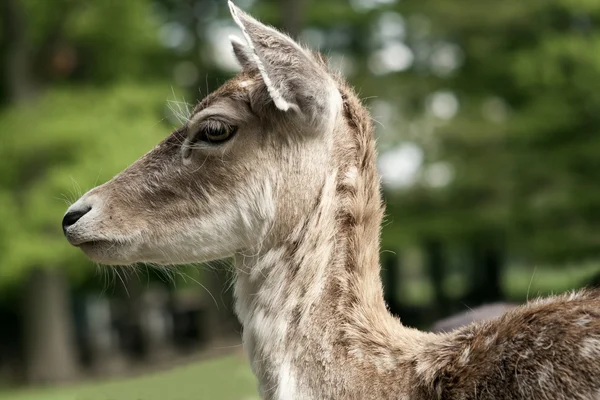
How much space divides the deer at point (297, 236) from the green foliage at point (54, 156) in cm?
950

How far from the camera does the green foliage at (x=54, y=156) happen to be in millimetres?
13117

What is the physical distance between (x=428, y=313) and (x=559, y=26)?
7494 millimetres

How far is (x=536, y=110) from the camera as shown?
49.6 ft

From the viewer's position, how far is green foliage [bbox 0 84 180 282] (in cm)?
1312

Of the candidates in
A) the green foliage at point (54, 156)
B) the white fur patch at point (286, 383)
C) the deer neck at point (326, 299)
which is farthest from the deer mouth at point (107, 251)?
the green foliage at point (54, 156)

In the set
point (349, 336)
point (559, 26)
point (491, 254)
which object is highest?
point (349, 336)

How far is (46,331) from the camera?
1652 centimetres

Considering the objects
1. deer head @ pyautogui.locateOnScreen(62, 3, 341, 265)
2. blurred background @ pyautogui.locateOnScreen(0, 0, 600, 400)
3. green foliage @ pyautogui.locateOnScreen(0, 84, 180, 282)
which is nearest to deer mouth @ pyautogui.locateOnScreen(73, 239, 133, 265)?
deer head @ pyautogui.locateOnScreen(62, 3, 341, 265)

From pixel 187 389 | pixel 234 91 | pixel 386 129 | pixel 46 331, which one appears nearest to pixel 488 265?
pixel 386 129

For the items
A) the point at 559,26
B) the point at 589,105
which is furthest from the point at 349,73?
the point at 589,105

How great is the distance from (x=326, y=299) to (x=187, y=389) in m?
7.96

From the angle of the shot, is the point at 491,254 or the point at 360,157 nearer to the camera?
the point at 360,157

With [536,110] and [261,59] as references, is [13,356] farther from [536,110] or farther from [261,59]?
[261,59]

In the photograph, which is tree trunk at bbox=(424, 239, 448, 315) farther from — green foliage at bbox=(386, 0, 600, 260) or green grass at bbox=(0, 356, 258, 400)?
green grass at bbox=(0, 356, 258, 400)
